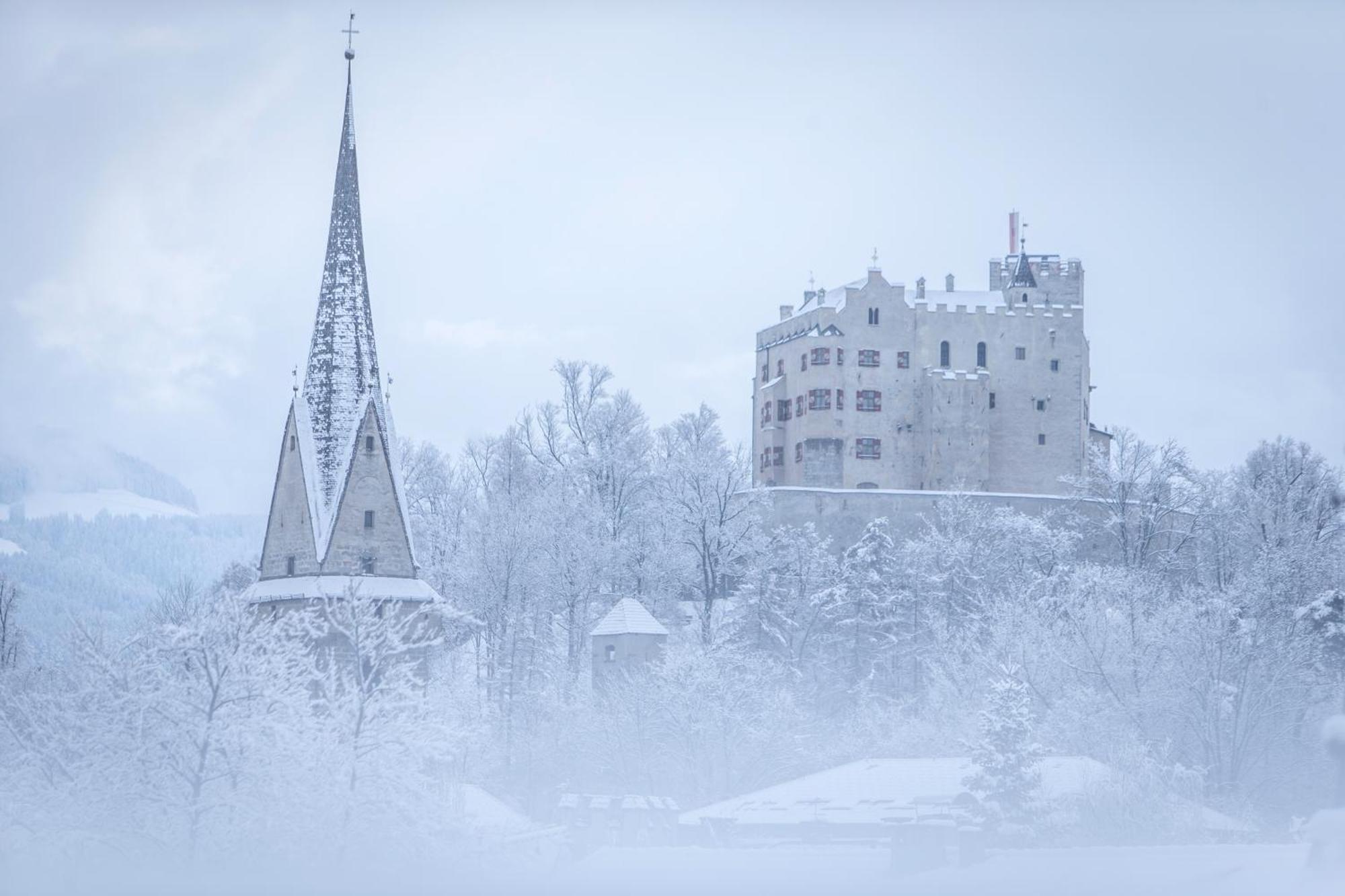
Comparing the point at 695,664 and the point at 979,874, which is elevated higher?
the point at 695,664

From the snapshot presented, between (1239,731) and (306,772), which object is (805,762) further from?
(306,772)

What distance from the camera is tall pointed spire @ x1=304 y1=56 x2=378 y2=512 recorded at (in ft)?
130

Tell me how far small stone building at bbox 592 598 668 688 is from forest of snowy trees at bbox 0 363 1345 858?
0.65 m

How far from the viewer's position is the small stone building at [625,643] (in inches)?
2138

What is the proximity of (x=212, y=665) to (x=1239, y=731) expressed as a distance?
27882mm

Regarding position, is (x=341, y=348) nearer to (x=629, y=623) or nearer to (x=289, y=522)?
(x=289, y=522)

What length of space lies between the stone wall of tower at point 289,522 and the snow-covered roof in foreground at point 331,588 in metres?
0.26

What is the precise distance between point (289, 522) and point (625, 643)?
660 inches

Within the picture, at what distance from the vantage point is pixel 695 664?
177 ft

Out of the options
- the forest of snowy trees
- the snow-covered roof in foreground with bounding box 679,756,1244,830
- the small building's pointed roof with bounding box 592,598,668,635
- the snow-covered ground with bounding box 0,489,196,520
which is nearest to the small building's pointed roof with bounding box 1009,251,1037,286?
the forest of snowy trees

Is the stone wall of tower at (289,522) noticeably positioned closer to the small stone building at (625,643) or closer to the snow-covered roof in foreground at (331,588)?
the snow-covered roof in foreground at (331,588)

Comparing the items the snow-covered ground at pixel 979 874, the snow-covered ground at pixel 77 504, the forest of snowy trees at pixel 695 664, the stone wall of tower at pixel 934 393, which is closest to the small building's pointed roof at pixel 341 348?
the forest of snowy trees at pixel 695 664

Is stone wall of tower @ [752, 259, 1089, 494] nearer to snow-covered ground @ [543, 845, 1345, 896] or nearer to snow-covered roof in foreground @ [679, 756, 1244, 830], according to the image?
snow-covered roof in foreground @ [679, 756, 1244, 830]

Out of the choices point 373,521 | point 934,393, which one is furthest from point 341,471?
point 934,393
